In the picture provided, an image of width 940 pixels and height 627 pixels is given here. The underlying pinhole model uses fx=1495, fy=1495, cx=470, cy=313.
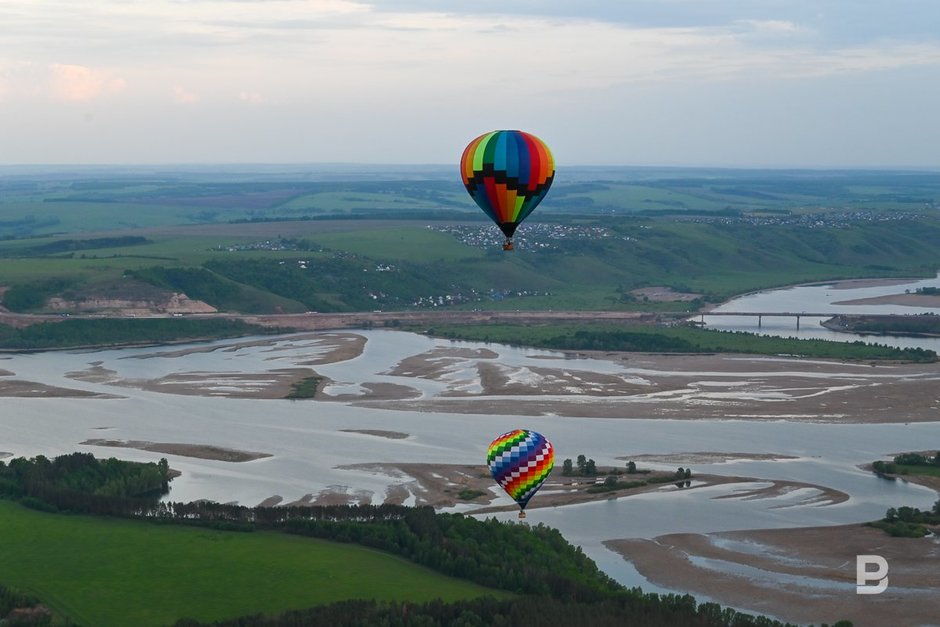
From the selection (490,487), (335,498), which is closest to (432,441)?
(490,487)

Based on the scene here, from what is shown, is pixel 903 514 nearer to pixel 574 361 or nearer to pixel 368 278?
pixel 574 361

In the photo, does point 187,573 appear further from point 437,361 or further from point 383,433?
point 437,361

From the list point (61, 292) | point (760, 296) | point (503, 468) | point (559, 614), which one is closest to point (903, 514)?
point (503, 468)

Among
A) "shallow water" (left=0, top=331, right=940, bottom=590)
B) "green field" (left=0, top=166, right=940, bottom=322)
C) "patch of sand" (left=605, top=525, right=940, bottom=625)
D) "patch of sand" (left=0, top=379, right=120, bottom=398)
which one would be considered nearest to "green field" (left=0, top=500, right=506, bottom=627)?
"shallow water" (left=0, top=331, right=940, bottom=590)

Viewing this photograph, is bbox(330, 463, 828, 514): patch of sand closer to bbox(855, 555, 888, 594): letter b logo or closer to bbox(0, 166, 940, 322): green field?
bbox(855, 555, 888, 594): letter b logo

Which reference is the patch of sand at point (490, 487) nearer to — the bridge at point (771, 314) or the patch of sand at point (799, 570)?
the patch of sand at point (799, 570)

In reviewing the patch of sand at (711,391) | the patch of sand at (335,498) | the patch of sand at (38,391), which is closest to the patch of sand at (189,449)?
the patch of sand at (335,498)
